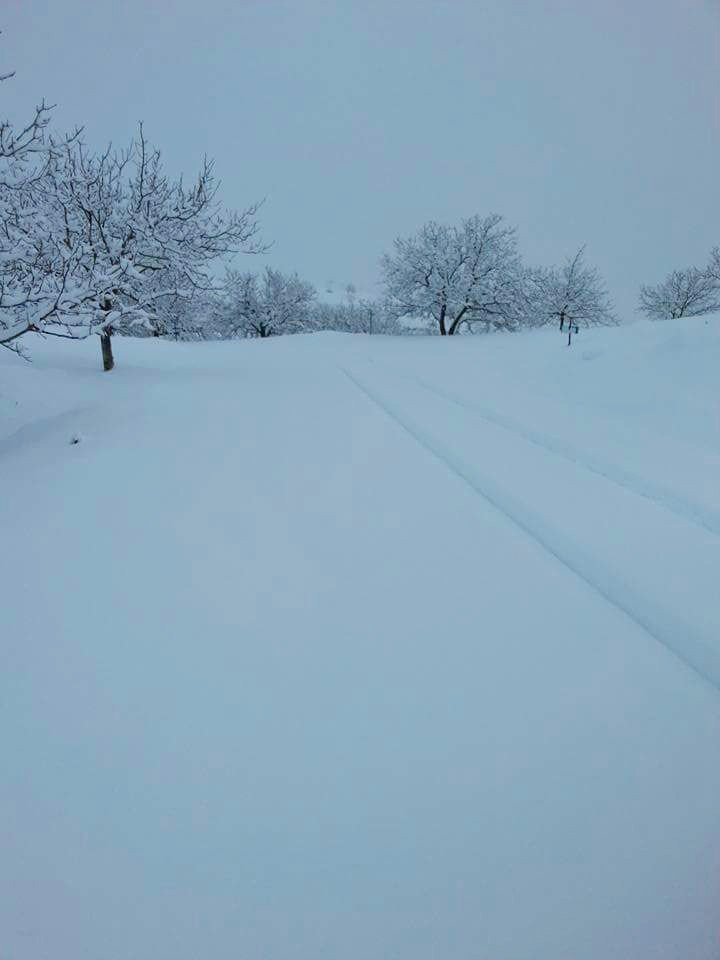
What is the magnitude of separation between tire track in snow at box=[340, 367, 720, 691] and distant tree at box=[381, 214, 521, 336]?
1918 centimetres

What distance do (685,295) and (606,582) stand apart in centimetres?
3220

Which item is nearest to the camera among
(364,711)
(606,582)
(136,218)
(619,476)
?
(364,711)

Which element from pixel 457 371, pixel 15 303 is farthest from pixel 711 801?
pixel 457 371

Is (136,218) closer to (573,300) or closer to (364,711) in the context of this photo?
(364,711)

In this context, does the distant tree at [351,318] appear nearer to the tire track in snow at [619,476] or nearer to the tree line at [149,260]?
the tree line at [149,260]

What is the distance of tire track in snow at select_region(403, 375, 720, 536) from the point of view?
9.62 feet

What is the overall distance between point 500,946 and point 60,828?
1.31m

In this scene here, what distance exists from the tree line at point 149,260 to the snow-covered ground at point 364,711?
3359mm

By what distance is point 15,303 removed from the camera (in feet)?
16.2

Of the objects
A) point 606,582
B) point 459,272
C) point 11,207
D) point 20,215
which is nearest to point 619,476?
point 606,582

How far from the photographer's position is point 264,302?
29.7 m

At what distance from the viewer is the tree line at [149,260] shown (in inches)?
228

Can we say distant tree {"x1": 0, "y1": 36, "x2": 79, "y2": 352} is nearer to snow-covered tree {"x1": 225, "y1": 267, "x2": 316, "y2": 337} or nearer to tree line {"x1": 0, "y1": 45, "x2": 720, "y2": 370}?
tree line {"x1": 0, "y1": 45, "x2": 720, "y2": 370}

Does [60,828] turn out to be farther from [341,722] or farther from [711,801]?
[711,801]
